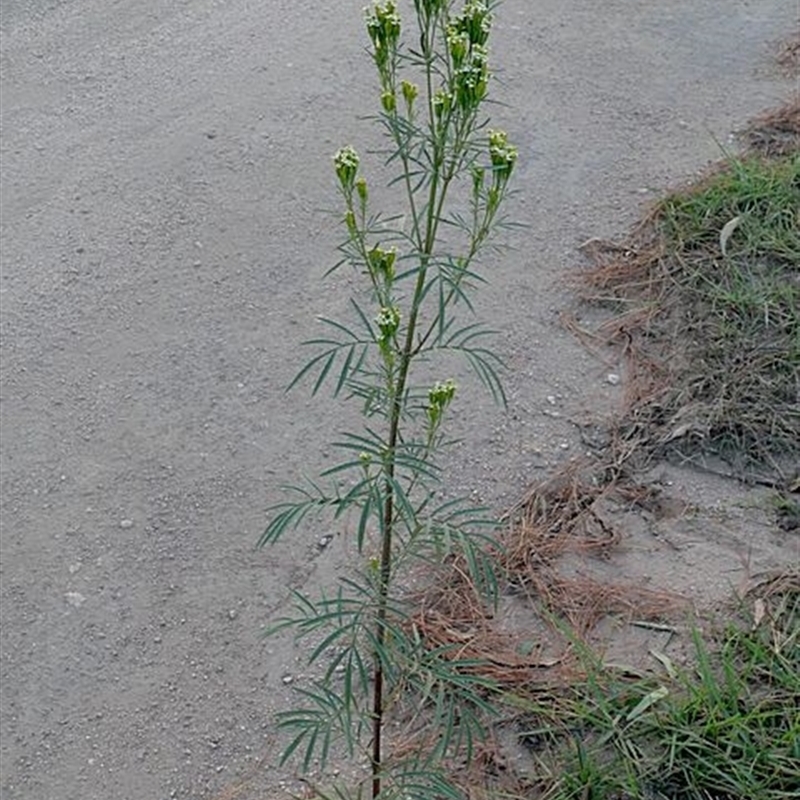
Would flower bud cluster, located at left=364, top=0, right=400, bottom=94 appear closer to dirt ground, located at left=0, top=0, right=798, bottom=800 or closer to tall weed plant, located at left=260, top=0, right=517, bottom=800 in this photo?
tall weed plant, located at left=260, top=0, right=517, bottom=800

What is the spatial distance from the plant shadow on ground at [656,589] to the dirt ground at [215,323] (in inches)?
3.6

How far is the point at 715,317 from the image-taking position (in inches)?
128

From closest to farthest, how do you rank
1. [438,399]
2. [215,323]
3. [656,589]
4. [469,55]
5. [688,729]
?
[469,55], [438,399], [688,729], [656,589], [215,323]

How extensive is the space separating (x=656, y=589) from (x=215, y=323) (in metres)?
1.35

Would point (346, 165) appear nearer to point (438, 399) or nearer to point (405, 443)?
point (438, 399)

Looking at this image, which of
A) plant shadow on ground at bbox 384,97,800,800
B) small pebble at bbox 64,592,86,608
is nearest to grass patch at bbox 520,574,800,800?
plant shadow on ground at bbox 384,97,800,800

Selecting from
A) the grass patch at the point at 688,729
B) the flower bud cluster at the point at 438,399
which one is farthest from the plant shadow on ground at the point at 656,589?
the flower bud cluster at the point at 438,399

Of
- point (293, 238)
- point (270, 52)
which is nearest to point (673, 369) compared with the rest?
point (293, 238)

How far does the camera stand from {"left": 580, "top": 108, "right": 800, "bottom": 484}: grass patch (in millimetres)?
2961

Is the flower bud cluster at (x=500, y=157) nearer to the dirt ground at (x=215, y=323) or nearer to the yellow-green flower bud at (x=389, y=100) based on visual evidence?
the yellow-green flower bud at (x=389, y=100)

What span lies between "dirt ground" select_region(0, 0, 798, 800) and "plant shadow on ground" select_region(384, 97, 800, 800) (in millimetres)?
91

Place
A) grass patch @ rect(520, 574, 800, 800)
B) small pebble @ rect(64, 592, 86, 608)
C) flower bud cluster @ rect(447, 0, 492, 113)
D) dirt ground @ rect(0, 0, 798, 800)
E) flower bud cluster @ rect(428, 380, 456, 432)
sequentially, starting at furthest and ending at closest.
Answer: small pebble @ rect(64, 592, 86, 608) → dirt ground @ rect(0, 0, 798, 800) → grass patch @ rect(520, 574, 800, 800) → flower bud cluster @ rect(428, 380, 456, 432) → flower bud cluster @ rect(447, 0, 492, 113)

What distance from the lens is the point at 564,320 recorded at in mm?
3398

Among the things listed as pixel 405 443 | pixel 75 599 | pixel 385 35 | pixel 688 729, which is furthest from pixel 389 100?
pixel 75 599
